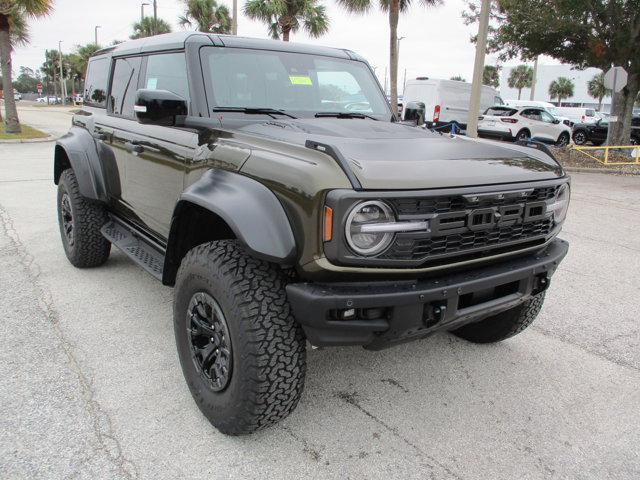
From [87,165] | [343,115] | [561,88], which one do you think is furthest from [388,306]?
[561,88]

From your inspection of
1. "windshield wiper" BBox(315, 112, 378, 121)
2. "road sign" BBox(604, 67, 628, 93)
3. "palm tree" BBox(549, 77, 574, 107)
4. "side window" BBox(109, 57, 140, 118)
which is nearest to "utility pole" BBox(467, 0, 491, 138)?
"road sign" BBox(604, 67, 628, 93)

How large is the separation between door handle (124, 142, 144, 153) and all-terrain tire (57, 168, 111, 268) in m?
0.86

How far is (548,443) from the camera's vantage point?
2.51m

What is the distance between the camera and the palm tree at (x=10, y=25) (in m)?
15.7

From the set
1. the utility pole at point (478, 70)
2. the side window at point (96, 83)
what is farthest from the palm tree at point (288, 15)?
the side window at point (96, 83)

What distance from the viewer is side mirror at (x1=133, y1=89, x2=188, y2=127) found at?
8.95 feet

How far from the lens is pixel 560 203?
2.75 m

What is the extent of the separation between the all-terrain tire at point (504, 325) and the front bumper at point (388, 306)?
3.01 feet

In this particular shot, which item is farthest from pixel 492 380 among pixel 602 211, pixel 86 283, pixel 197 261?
pixel 602 211

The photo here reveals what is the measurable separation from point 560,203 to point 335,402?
5.14 ft

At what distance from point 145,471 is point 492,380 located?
1946 millimetres

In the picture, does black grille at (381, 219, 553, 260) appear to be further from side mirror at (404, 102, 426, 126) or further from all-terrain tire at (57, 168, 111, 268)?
all-terrain tire at (57, 168, 111, 268)

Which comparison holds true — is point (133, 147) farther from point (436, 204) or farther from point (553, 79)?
point (553, 79)

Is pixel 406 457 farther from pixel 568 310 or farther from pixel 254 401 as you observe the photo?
pixel 568 310
